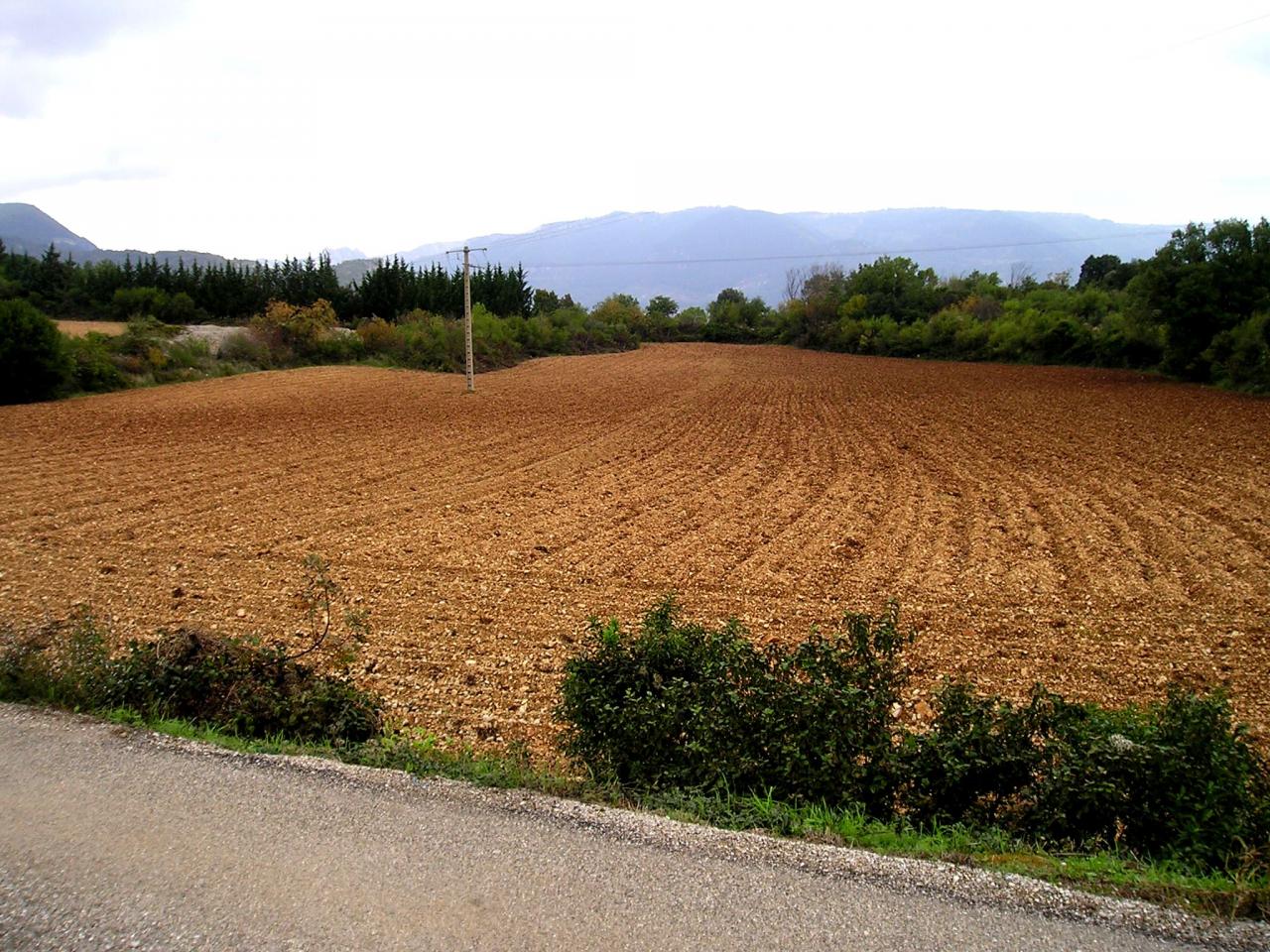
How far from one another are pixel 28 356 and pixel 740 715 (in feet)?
102

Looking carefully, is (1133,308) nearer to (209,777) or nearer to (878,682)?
(878,682)

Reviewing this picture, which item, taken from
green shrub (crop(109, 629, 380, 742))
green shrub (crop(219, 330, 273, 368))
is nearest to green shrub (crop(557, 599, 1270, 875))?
green shrub (crop(109, 629, 380, 742))

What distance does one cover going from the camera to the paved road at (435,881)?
111 inches

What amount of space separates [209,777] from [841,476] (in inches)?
553

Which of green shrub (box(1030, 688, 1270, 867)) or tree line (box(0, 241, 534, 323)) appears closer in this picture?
green shrub (box(1030, 688, 1270, 867))

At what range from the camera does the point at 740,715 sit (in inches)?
172

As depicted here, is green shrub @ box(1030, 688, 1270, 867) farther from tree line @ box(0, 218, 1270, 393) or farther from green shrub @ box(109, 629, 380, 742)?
tree line @ box(0, 218, 1270, 393)

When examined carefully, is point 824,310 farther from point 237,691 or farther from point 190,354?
point 237,691

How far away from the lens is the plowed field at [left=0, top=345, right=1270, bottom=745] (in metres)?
7.62

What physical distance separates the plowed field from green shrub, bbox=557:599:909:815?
1.57 m

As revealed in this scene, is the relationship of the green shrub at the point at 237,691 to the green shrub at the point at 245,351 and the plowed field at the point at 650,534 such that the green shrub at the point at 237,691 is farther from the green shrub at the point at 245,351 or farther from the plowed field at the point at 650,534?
the green shrub at the point at 245,351

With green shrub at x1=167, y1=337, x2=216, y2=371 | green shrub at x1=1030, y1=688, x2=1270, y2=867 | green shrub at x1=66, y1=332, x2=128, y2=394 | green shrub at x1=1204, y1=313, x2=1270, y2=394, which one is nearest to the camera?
green shrub at x1=1030, y1=688, x2=1270, y2=867

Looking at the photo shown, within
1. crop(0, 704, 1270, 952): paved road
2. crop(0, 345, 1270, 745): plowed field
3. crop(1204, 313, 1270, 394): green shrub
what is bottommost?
crop(0, 345, 1270, 745): plowed field

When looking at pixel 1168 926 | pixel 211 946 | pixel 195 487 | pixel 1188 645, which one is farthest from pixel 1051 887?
pixel 195 487
